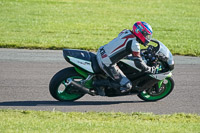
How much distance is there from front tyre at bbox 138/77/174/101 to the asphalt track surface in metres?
0.14

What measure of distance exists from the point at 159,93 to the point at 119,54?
156cm

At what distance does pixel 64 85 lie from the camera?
9.46m

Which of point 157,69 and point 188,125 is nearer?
point 188,125

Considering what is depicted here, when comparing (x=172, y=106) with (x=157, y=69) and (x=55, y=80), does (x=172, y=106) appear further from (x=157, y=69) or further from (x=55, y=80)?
(x=55, y=80)

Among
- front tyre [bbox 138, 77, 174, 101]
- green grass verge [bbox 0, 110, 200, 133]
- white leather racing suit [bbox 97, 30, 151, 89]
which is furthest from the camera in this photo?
front tyre [bbox 138, 77, 174, 101]

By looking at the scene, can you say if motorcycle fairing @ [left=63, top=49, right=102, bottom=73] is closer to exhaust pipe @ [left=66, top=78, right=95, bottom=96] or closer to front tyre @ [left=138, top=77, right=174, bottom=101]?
exhaust pipe @ [left=66, top=78, right=95, bottom=96]

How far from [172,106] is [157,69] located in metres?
0.91

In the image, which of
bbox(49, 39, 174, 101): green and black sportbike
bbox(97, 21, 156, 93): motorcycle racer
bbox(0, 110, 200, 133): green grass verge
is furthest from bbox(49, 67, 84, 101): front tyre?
bbox(0, 110, 200, 133): green grass verge

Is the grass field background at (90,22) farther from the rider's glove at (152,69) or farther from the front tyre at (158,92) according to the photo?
the rider's glove at (152,69)

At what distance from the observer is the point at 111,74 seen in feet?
30.7

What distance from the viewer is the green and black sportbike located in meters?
9.30

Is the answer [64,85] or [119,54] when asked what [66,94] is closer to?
[64,85]

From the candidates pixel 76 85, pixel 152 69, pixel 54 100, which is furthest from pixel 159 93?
pixel 54 100

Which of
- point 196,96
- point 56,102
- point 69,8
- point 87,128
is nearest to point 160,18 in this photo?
point 69,8
